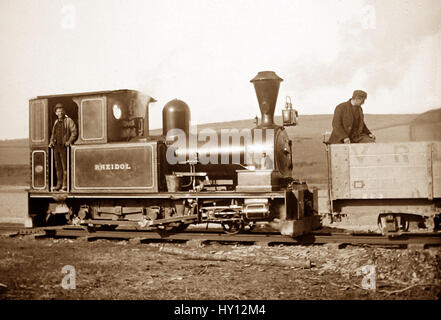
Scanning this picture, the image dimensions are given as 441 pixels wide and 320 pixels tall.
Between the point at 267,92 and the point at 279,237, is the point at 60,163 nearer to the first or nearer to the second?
the point at 267,92

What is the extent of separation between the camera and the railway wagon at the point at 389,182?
775 centimetres

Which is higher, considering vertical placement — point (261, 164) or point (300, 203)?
point (261, 164)

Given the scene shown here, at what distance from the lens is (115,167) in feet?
30.8

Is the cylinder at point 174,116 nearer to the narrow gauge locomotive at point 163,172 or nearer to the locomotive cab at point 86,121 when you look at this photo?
the narrow gauge locomotive at point 163,172

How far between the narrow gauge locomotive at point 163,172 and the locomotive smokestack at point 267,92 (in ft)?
0.06

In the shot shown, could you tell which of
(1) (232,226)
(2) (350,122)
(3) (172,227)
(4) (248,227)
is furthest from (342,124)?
(3) (172,227)

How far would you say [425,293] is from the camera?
199 inches

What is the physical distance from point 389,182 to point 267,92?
272cm

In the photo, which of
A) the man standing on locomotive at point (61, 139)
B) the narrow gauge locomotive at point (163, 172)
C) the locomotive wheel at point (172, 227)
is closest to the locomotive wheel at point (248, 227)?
the narrow gauge locomotive at point (163, 172)

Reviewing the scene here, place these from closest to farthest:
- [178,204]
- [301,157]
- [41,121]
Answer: [178,204]
[41,121]
[301,157]

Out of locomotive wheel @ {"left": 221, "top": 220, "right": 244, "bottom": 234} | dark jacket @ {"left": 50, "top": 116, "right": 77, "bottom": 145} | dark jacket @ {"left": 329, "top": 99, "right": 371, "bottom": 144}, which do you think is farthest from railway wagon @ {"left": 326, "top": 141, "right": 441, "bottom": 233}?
dark jacket @ {"left": 50, "top": 116, "right": 77, "bottom": 145}

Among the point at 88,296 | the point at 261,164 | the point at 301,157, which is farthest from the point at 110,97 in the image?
the point at 301,157

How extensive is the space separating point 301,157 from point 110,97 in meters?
28.1
